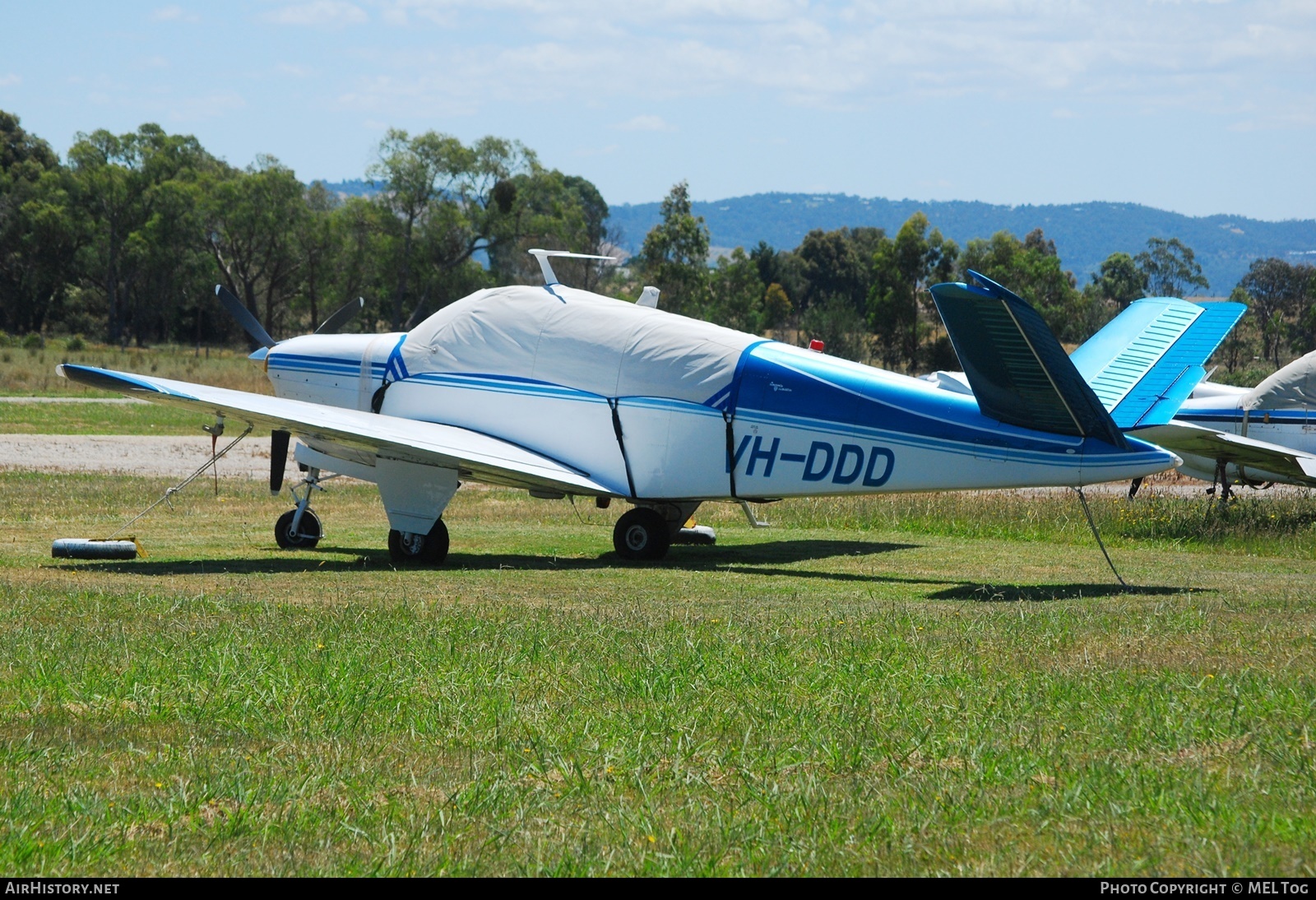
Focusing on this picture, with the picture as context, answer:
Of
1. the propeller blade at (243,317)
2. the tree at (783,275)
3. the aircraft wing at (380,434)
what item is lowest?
the aircraft wing at (380,434)

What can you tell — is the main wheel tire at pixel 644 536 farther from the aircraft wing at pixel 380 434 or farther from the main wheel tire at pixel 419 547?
the main wheel tire at pixel 419 547

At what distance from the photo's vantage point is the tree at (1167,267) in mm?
124812

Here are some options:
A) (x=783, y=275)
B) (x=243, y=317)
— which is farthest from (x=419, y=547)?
(x=783, y=275)

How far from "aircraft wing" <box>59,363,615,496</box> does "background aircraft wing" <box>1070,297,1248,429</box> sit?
5.53 meters

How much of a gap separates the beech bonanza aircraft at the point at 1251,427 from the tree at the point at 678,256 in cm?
5126

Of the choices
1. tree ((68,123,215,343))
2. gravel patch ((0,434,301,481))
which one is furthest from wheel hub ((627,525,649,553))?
tree ((68,123,215,343))

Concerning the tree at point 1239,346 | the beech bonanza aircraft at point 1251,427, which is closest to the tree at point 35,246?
the tree at point 1239,346

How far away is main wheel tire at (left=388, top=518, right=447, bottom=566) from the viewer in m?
14.5

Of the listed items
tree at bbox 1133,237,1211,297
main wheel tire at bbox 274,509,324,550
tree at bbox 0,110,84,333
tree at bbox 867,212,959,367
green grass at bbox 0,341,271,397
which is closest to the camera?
main wheel tire at bbox 274,509,324,550

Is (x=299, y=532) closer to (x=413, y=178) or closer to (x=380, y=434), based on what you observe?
(x=380, y=434)

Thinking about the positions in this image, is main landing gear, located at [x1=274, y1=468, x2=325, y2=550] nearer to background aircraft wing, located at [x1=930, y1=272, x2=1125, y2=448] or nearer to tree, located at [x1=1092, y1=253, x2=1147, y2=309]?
background aircraft wing, located at [x1=930, y1=272, x2=1125, y2=448]

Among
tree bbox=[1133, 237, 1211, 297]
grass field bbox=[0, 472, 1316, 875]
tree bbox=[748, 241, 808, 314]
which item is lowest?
grass field bbox=[0, 472, 1316, 875]

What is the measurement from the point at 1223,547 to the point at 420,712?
13715 millimetres

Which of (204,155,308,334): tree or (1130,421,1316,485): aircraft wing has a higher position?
(204,155,308,334): tree
